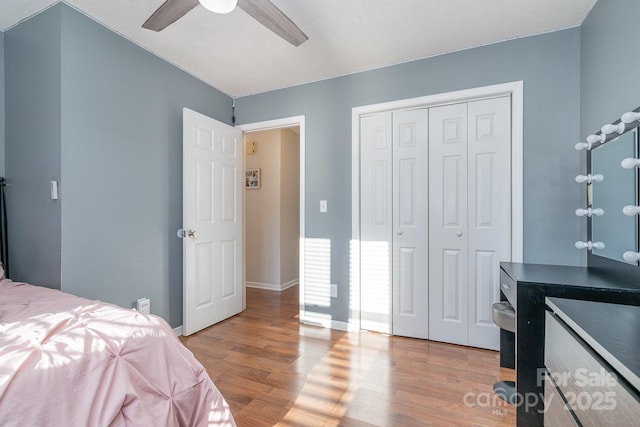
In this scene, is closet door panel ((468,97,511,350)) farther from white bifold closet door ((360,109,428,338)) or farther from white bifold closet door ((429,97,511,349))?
white bifold closet door ((360,109,428,338))

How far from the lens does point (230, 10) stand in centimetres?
143

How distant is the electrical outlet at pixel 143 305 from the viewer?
2.32 metres

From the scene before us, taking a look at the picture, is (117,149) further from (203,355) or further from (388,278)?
(388,278)

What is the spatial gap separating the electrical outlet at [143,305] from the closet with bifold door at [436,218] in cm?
181

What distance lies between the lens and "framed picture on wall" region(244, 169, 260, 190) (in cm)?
449

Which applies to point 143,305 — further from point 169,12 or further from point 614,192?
point 614,192

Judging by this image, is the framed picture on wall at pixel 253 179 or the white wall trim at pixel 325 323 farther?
the framed picture on wall at pixel 253 179

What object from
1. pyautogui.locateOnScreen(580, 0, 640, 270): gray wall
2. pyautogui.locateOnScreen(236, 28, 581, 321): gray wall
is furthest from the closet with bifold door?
pyautogui.locateOnScreen(580, 0, 640, 270): gray wall

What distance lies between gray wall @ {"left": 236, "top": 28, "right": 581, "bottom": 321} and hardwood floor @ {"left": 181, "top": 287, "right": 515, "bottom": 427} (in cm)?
57

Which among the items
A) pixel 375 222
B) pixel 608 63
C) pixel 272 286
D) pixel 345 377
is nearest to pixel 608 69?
pixel 608 63

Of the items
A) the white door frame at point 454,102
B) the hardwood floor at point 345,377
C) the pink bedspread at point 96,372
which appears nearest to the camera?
the pink bedspread at point 96,372

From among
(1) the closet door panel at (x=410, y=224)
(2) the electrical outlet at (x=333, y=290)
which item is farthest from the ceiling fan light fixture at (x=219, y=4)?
(2) the electrical outlet at (x=333, y=290)

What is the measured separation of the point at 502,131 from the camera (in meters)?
2.35

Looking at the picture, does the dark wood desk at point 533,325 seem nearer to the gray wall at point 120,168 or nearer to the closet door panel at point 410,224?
the closet door panel at point 410,224
